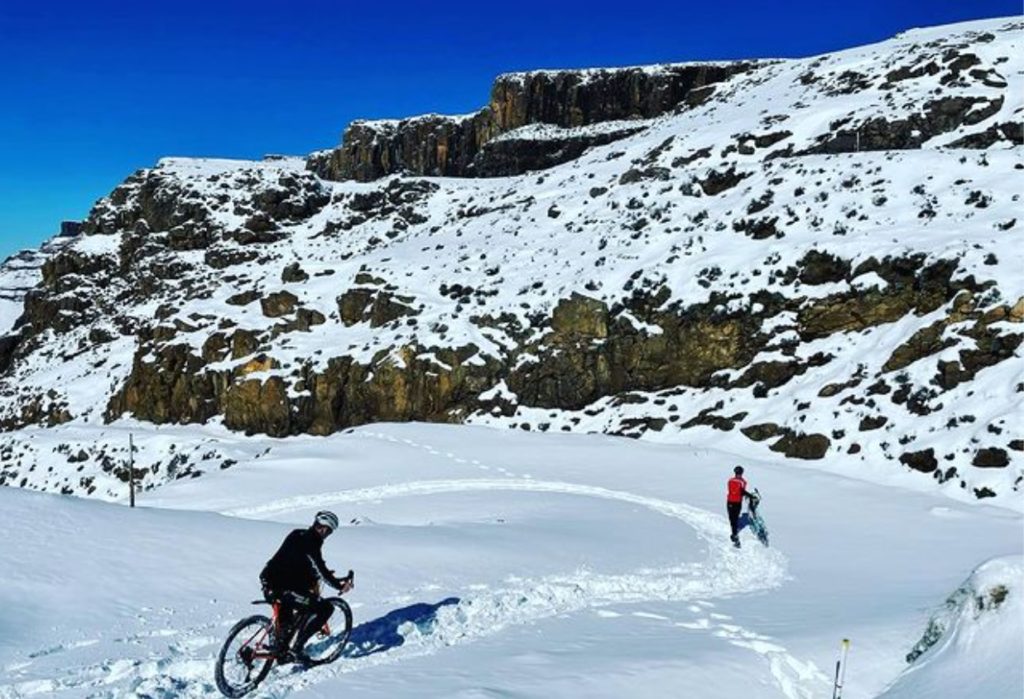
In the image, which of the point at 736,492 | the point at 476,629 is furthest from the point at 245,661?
the point at 736,492

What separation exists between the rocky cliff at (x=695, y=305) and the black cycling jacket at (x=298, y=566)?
50.2 feet

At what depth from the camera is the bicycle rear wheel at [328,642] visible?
8227mm

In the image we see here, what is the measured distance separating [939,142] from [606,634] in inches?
1434

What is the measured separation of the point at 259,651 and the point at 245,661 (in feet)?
0.50

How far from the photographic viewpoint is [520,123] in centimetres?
9244

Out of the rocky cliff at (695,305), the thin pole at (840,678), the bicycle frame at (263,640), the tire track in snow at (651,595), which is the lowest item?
the tire track in snow at (651,595)

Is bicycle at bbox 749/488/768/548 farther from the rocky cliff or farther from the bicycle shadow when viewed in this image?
the bicycle shadow

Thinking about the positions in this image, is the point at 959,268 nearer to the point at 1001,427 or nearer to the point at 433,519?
the point at 1001,427

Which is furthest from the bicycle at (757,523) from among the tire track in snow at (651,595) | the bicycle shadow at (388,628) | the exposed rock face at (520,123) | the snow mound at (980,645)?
the exposed rock face at (520,123)

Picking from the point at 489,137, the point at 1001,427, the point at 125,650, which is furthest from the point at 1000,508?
the point at 489,137

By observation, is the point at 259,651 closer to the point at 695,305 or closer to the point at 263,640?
the point at 263,640

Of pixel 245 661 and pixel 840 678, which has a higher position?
pixel 245 661

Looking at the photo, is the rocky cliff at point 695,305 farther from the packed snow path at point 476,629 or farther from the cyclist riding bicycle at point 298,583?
the cyclist riding bicycle at point 298,583

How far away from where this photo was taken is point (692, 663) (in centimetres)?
809
